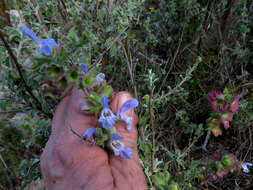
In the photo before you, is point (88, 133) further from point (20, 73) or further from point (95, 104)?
point (20, 73)

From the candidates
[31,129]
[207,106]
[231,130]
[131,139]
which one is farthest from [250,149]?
[31,129]

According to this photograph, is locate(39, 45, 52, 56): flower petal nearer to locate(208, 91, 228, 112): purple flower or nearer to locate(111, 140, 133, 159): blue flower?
locate(111, 140, 133, 159): blue flower

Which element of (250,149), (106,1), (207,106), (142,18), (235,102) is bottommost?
(250,149)

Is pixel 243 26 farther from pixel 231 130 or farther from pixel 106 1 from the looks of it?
pixel 106 1

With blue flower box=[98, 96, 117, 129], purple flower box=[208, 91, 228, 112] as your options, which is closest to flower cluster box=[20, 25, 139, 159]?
blue flower box=[98, 96, 117, 129]

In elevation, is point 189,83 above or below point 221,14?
below

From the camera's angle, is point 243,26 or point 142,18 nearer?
point 243,26
